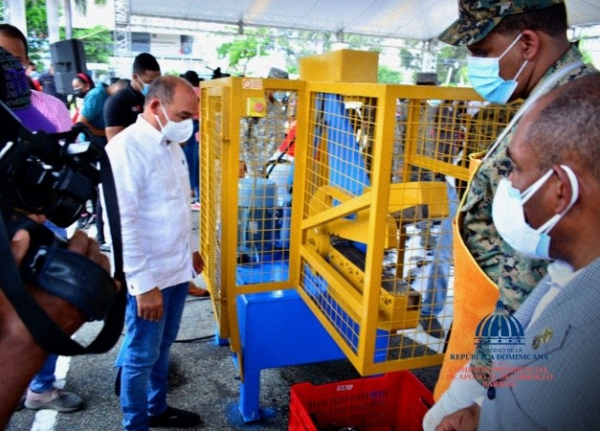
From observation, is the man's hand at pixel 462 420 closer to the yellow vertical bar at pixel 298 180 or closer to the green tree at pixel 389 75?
the yellow vertical bar at pixel 298 180

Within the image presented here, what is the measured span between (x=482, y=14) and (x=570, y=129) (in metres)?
0.70

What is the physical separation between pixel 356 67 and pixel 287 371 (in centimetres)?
180

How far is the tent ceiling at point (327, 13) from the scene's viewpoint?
10701 mm

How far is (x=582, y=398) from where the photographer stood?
0.73m

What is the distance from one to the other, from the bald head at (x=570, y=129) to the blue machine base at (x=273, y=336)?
1485mm

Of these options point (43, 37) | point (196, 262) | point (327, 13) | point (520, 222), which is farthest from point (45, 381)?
point (43, 37)

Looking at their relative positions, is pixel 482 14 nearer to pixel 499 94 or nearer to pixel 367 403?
pixel 499 94

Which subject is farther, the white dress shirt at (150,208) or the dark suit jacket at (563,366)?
the white dress shirt at (150,208)

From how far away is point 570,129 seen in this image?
0.84 meters

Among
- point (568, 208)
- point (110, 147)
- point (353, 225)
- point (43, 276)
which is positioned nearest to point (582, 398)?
point (568, 208)

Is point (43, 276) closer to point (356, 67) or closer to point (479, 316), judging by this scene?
point (479, 316)

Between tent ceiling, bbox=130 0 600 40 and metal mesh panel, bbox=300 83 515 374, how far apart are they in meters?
9.90

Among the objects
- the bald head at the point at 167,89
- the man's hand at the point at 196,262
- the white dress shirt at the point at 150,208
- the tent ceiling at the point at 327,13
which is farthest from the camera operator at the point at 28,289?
the tent ceiling at the point at 327,13

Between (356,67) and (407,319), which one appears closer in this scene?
(407,319)
